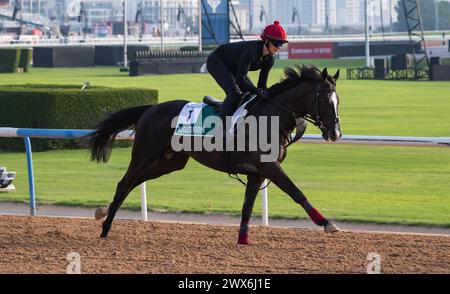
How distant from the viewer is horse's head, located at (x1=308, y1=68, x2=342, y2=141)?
329 inches

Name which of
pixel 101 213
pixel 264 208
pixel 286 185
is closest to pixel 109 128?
pixel 101 213

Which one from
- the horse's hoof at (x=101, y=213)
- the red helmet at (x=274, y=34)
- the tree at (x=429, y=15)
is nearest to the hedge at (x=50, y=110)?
the horse's hoof at (x=101, y=213)

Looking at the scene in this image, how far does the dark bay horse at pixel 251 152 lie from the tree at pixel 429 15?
396 ft

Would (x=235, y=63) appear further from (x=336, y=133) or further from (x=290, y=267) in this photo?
(x=290, y=267)

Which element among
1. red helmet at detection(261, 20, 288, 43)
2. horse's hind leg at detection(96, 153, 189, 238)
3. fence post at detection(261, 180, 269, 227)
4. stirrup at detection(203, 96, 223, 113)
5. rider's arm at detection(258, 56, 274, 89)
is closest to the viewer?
red helmet at detection(261, 20, 288, 43)

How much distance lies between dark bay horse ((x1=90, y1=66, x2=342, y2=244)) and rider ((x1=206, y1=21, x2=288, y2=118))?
0.56 feet

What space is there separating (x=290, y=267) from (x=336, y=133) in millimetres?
1217

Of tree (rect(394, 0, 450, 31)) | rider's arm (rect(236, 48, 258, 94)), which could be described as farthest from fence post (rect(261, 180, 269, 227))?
tree (rect(394, 0, 450, 31))

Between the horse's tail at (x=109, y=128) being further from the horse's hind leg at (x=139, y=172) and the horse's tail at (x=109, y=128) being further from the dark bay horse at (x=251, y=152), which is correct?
the horse's hind leg at (x=139, y=172)

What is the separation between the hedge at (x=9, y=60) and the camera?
4640 centimetres

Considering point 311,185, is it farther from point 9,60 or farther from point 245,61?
point 9,60

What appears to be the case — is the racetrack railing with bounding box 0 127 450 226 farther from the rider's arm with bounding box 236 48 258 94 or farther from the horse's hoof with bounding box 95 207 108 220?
the rider's arm with bounding box 236 48 258 94

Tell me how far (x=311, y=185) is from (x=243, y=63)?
4.55m

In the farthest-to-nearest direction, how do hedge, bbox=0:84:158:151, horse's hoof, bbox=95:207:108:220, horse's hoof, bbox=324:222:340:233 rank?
hedge, bbox=0:84:158:151 → horse's hoof, bbox=95:207:108:220 → horse's hoof, bbox=324:222:340:233
